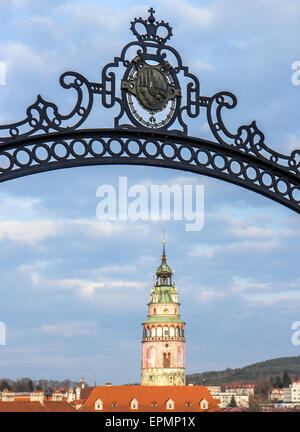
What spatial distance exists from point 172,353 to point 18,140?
228 ft

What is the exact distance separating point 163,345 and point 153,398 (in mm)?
6407

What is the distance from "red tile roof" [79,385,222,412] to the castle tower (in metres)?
3.34

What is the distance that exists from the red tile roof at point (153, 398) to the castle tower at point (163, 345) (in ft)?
11.0

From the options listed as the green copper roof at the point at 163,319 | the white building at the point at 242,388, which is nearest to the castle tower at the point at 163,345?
the green copper roof at the point at 163,319

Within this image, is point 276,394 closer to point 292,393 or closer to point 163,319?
point 292,393

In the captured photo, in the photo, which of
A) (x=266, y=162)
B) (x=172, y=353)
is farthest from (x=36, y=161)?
(x=172, y=353)

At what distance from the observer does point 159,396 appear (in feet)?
233

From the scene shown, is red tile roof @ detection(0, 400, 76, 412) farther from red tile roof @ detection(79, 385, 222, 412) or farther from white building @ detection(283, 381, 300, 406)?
white building @ detection(283, 381, 300, 406)

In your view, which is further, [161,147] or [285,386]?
[285,386]

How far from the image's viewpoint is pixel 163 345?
250 feet

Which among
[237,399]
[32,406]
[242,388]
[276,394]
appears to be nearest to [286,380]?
[276,394]

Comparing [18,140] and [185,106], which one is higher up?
[185,106]

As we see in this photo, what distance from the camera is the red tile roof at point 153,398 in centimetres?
7044
